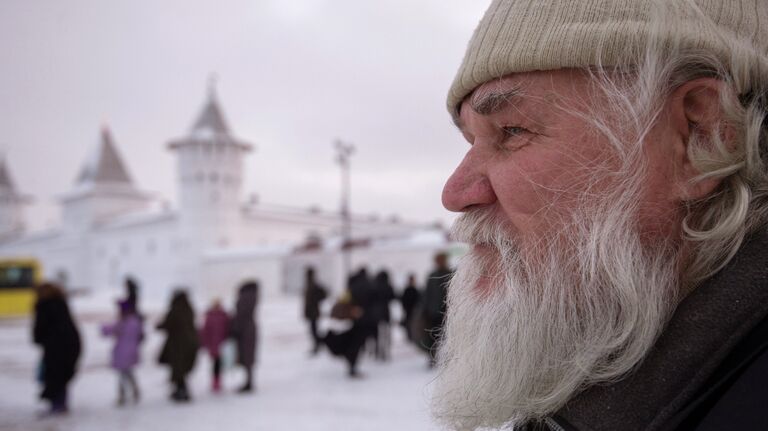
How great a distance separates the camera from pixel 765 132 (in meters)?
0.68

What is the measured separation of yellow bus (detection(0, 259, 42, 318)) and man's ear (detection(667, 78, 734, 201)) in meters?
17.5

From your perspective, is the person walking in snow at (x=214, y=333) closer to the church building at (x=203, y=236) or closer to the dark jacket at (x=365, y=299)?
the dark jacket at (x=365, y=299)

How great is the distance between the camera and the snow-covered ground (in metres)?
4.82

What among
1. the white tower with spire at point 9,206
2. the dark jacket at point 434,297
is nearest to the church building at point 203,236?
the white tower with spire at point 9,206

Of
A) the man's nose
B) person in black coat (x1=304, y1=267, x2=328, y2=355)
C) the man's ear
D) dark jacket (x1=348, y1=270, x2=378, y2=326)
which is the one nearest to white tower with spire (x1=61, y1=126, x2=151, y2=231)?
person in black coat (x1=304, y1=267, x2=328, y2=355)

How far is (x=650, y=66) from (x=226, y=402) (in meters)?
5.87

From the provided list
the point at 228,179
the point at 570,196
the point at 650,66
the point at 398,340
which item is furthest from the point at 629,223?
the point at 228,179


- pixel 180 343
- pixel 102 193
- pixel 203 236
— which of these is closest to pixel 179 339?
pixel 180 343

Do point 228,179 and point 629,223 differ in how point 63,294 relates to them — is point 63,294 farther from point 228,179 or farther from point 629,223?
point 228,179

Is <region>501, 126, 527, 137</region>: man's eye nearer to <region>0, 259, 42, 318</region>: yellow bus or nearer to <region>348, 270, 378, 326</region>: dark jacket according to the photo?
<region>348, 270, 378, 326</region>: dark jacket

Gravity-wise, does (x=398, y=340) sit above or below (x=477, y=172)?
below

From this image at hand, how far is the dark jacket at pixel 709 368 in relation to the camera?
0.48 metres

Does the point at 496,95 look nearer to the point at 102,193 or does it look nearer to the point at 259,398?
the point at 259,398

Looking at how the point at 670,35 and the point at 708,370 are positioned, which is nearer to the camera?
the point at 708,370
